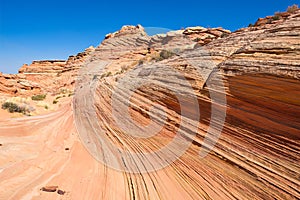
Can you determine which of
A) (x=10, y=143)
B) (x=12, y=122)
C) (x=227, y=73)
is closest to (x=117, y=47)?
(x=12, y=122)

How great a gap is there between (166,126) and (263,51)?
242 centimetres

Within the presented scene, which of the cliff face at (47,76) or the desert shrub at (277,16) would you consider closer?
the desert shrub at (277,16)

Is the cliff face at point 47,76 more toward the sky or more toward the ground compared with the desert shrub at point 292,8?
more toward the ground

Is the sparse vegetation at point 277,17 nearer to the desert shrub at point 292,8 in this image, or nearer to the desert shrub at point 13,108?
the desert shrub at point 292,8

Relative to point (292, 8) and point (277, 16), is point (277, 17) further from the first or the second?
point (292, 8)

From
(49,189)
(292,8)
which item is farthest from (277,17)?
(49,189)

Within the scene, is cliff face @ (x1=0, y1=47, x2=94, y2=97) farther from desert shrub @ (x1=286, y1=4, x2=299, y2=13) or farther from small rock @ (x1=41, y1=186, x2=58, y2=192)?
desert shrub @ (x1=286, y1=4, x2=299, y2=13)

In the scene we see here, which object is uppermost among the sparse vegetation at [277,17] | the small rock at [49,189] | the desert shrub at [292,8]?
the desert shrub at [292,8]

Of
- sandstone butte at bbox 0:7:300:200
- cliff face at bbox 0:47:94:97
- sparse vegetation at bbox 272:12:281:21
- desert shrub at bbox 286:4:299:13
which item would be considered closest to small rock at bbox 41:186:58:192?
sandstone butte at bbox 0:7:300:200

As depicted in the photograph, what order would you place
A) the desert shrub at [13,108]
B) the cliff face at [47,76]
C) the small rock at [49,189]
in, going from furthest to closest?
the cliff face at [47,76] < the desert shrub at [13,108] < the small rock at [49,189]

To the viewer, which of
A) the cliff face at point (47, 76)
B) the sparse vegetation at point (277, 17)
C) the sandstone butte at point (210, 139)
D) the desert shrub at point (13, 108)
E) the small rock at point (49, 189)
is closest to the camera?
the sandstone butte at point (210, 139)

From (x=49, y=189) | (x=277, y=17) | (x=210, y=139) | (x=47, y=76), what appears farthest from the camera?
(x=47, y=76)

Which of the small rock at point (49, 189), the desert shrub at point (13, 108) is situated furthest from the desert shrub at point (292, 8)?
the desert shrub at point (13, 108)

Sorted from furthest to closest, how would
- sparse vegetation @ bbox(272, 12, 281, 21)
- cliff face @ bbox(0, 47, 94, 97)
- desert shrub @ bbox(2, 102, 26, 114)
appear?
cliff face @ bbox(0, 47, 94, 97) → desert shrub @ bbox(2, 102, 26, 114) → sparse vegetation @ bbox(272, 12, 281, 21)
